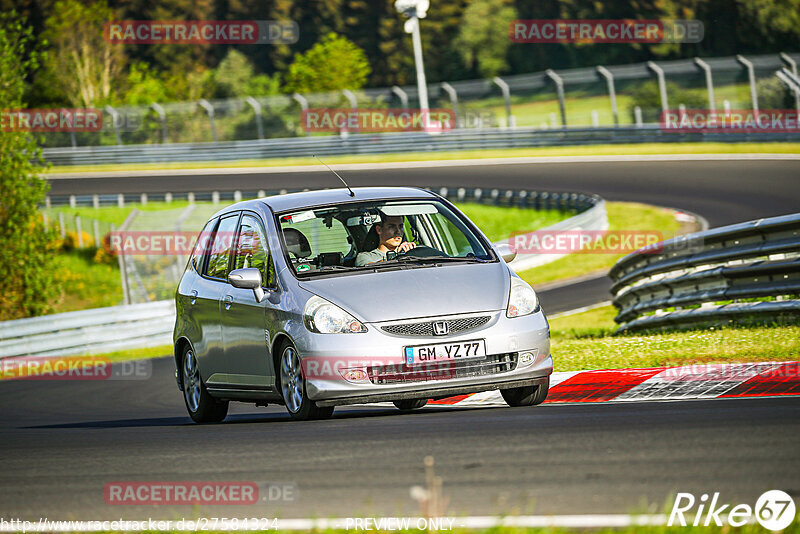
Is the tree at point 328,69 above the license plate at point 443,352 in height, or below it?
below

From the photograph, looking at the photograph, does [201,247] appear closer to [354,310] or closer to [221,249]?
[221,249]

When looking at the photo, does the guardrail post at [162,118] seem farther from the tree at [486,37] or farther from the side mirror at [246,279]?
the side mirror at [246,279]

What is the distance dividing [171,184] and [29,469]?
4194 cm

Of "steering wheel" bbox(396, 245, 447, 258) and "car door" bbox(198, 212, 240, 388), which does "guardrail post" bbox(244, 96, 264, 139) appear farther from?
"steering wheel" bbox(396, 245, 447, 258)

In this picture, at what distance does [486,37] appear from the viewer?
90.5m

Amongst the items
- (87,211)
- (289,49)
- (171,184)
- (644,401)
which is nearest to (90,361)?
(644,401)

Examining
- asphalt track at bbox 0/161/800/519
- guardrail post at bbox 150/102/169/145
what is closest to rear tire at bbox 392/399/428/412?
asphalt track at bbox 0/161/800/519

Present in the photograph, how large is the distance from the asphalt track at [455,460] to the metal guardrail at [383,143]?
2961 centimetres

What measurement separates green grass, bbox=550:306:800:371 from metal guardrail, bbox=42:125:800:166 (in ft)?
80.8

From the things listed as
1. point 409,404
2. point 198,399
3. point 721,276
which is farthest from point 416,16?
point 409,404

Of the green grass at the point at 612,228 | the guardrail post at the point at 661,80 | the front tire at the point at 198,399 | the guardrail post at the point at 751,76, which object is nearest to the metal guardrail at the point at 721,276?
the front tire at the point at 198,399

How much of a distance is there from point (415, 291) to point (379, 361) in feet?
1.88

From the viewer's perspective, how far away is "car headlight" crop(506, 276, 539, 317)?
26.9 feet

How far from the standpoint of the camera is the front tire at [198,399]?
9844mm
